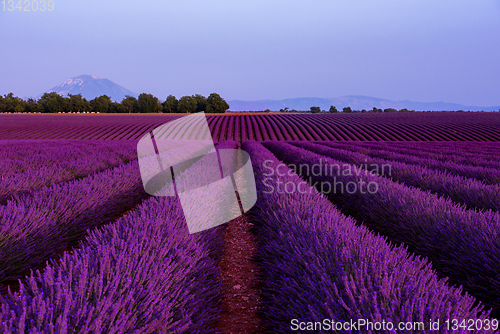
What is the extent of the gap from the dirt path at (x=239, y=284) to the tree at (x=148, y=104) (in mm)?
64530

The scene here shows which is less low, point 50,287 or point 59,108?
point 59,108

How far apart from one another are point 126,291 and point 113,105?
Result: 7380 centimetres

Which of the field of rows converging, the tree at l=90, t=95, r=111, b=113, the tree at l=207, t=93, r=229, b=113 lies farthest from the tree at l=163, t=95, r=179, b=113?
the field of rows converging

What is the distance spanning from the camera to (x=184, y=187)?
3.85 m

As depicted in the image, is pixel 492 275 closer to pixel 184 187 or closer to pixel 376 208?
pixel 376 208

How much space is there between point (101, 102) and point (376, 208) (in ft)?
242

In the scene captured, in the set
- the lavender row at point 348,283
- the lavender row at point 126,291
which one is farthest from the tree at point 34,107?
the lavender row at point 348,283

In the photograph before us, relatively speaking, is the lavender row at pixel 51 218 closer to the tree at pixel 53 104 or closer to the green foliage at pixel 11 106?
the tree at pixel 53 104

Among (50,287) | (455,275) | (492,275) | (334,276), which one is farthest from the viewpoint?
(455,275)

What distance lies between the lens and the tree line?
2308 inches

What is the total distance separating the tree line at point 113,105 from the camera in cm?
5862

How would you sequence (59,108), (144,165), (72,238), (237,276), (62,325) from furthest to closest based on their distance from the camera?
(59,108) < (144,165) < (72,238) < (237,276) < (62,325)

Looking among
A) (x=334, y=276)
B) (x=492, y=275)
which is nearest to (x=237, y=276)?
(x=334, y=276)

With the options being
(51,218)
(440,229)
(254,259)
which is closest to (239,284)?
(254,259)
